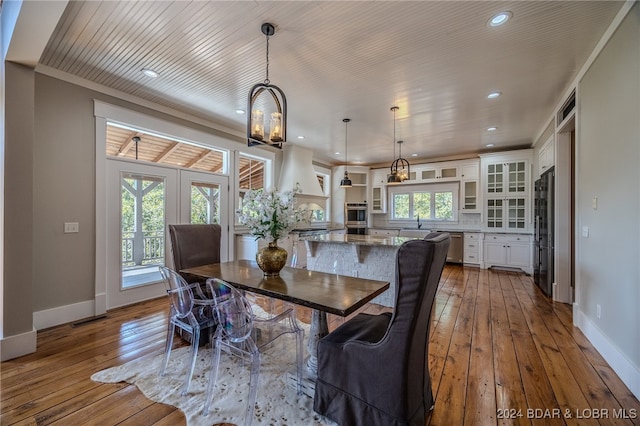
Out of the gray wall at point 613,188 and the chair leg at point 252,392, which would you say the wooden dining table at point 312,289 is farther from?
the gray wall at point 613,188

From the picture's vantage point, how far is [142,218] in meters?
3.80

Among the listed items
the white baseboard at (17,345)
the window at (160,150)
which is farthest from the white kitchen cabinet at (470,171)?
the white baseboard at (17,345)

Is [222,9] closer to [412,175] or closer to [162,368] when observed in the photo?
[162,368]

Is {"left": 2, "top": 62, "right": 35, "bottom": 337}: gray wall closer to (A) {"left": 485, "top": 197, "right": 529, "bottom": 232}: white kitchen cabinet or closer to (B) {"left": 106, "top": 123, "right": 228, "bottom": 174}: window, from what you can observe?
(B) {"left": 106, "top": 123, "right": 228, "bottom": 174}: window

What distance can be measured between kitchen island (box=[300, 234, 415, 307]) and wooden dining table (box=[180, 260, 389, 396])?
59.1 inches

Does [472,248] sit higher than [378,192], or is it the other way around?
[378,192]

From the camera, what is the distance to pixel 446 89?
3330 millimetres

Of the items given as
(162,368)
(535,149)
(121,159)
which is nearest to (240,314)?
(162,368)

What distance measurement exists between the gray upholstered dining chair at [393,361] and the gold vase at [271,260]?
29.6 inches

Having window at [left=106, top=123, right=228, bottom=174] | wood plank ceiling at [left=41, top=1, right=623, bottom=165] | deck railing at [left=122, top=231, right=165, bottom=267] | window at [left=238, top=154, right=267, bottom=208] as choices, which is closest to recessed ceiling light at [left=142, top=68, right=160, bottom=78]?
wood plank ceiling at [left=41, top=1, right=623, bottom=165]

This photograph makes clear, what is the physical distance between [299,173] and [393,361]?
197 inches

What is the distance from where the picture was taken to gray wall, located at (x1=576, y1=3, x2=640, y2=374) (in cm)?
193

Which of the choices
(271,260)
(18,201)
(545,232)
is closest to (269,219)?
(271,260)

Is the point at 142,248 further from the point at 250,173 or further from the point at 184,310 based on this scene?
the point at 250,173
